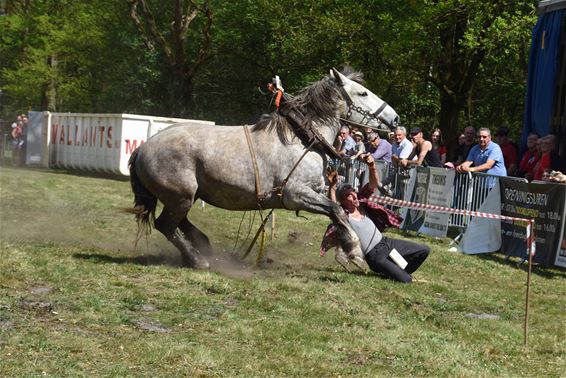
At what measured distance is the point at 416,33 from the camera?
28141 mm

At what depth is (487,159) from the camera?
52.2ft

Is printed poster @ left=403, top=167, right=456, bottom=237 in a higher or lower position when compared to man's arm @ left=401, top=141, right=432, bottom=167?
lower

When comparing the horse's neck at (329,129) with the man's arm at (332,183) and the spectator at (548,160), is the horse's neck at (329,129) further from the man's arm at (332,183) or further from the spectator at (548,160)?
the spectator at (548,160)

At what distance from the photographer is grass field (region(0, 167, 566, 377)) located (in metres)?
7.08

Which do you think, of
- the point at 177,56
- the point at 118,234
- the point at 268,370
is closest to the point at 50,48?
the point at 177,56

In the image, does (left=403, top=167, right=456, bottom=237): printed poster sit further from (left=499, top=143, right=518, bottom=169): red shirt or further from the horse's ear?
the horse's ear

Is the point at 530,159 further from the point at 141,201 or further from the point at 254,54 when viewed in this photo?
the point at 254,54

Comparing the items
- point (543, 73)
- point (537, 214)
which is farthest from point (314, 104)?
point (543, 73)

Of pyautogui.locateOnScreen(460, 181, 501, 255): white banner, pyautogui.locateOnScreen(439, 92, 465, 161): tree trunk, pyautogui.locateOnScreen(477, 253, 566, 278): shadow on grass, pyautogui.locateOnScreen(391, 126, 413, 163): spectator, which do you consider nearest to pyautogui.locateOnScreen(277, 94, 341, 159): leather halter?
pyautogui.locateOnScreen(477, 253, 566, 278): shadow on grass

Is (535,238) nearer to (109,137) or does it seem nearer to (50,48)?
(109,137)

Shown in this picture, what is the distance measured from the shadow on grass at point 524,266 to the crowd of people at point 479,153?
1.27 meters

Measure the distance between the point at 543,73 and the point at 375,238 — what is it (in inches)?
279

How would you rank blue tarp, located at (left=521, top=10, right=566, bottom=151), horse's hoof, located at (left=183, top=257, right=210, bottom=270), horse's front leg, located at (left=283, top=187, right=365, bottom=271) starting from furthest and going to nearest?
blue tarp, located at (left=521, top=10, right=566, bottom=151) → horse's hoof, located at (left=183, top=257, right=210, bottom=270) → horse's front leg, located at (left=283, top=187, right=365, bottom=271)

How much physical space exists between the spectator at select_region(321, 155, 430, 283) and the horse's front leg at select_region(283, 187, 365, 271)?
0.32 meters
